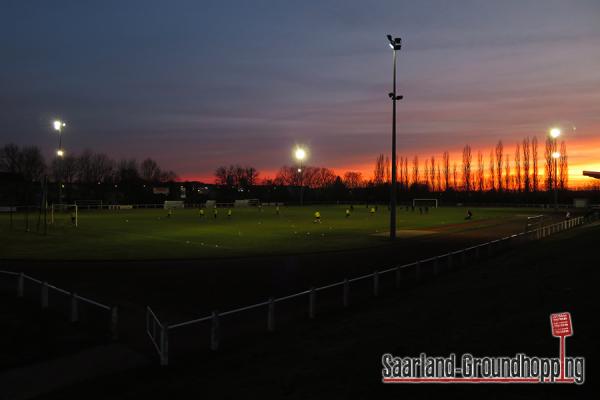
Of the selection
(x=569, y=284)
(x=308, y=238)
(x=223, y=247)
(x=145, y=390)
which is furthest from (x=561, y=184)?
(x=145, y=390)

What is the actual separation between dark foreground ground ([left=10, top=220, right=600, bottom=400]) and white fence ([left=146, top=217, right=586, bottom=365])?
0.39 metres

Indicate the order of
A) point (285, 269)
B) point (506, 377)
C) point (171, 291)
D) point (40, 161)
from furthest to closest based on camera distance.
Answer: point (40, 161)
point (285, 269)
point (171, 291)
point (506, 377)

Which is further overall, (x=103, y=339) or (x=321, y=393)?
(x=103, y=339)

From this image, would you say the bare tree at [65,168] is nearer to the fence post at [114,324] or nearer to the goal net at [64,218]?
the goal net at [64,218]

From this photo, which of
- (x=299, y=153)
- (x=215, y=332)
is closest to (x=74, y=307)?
(x=215, y=332)

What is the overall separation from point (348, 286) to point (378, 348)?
4527 mm

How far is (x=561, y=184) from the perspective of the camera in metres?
122

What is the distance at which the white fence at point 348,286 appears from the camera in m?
9.55

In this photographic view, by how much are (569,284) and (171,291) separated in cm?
1129

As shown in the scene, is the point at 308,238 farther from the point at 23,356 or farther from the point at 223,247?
the point at 23,356

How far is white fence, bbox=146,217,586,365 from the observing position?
9.55 meters

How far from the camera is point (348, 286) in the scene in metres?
13.2

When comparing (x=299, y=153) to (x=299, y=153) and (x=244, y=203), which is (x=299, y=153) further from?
(x=244, y=203)

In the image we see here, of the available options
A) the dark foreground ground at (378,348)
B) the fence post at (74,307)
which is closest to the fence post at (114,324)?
the dark foreground ground at (378,348)
